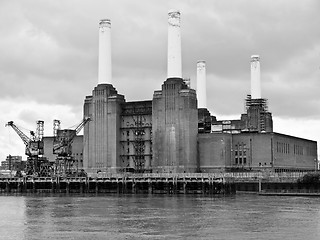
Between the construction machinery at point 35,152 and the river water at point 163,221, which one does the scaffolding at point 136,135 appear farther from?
the river water at point 163,221

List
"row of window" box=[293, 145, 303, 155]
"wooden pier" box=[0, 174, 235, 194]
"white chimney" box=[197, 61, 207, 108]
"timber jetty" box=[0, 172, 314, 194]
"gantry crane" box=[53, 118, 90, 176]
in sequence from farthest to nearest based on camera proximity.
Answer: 1. "white chimney" box=[197, 61, 207, 108]
2. "row of window" box=[293, 145, 303, 155]
3. "gantry crane" box=[53, 118, 90, 176]
4. "wooden pier" box=[0, 174, 235, 194]
5. "timber jetty" box=[0, 172, 314, 194]

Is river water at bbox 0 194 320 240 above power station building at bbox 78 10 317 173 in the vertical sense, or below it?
below

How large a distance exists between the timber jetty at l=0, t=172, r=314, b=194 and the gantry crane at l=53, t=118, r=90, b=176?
7.15m

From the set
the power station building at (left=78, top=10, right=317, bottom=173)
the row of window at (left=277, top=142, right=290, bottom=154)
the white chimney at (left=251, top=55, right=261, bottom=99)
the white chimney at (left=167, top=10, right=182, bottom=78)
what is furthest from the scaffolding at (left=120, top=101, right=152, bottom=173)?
the row of window at (left=277, top=142, right=290, bottom=154)

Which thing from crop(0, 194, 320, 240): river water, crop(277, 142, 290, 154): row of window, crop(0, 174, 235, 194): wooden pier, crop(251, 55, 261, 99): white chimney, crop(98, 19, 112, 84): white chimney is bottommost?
crop(0, 194, 320, 240): river water

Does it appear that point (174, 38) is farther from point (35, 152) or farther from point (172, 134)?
point (35, 152)

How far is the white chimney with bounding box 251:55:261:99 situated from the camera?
5133 inches

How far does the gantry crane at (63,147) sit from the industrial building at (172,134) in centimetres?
375

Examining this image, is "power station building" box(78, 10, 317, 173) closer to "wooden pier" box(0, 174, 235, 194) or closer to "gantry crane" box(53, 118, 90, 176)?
"gantry crane" box(53, 118, 90, 176)

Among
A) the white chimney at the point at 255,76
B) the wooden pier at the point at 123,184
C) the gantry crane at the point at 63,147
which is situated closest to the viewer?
the wooden pier at the point at 123,184

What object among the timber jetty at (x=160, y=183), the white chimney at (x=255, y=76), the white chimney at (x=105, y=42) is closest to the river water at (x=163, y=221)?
the timber jetty at (x=160, y=183)

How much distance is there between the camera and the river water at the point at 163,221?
45.2 m

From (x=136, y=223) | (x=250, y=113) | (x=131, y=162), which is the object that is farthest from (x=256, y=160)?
(x=136, y=223)

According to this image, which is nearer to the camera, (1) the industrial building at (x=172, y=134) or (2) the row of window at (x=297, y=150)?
(1) the industrial building at (x=172, y=134)
